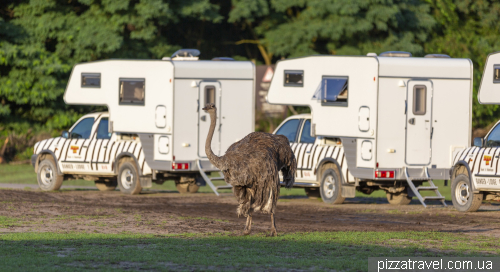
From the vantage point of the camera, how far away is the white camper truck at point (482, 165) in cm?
1565

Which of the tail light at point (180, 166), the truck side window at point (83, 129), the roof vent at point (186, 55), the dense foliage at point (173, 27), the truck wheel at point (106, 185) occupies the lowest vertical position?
the truck wheel at point (106, 185)

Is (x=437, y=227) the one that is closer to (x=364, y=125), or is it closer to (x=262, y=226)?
(x=262, y=226)

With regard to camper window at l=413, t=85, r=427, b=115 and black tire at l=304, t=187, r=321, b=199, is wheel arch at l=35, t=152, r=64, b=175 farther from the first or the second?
camper window at l=413, t=85, r=427, b=115

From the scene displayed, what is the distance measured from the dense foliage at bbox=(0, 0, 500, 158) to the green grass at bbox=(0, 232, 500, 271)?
18.9 meters

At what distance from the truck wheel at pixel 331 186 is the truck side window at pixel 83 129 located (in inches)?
244

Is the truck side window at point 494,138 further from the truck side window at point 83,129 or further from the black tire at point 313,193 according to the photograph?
the truck side window at point 83,129

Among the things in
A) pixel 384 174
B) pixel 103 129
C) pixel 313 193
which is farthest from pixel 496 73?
pixel 103 129

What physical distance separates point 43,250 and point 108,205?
6672mm

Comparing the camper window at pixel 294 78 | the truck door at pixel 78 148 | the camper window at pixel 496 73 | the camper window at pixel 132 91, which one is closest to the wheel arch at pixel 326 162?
the camper window at pixel 294 78

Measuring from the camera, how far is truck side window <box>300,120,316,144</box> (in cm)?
1909

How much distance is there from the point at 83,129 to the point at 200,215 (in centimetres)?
668

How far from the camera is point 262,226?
13.7 metres

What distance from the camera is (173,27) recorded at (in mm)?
37406

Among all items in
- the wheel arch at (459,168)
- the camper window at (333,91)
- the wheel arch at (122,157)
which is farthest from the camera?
the wheel arch at (122,157)
